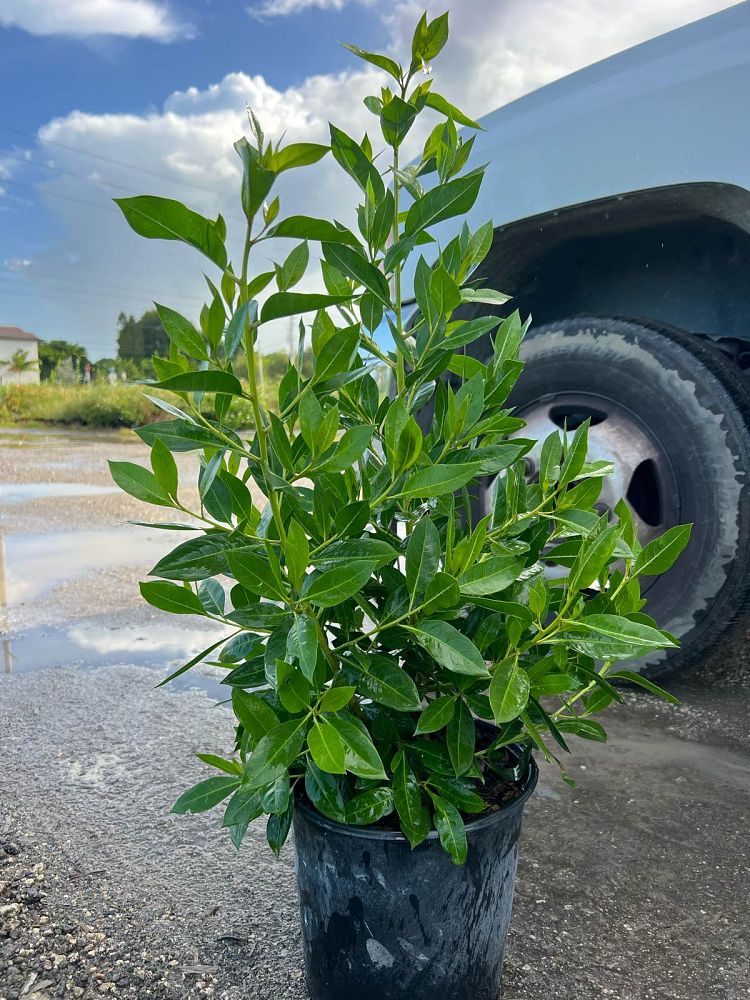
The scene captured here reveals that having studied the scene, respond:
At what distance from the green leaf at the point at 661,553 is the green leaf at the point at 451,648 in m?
0.35

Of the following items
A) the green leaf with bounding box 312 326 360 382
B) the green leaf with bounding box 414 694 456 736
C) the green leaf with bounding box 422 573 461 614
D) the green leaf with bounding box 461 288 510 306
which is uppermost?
the green leaf with bounding box 461 288 510 306

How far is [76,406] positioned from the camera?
25.8 meters

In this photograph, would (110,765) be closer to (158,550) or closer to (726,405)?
(726,405)

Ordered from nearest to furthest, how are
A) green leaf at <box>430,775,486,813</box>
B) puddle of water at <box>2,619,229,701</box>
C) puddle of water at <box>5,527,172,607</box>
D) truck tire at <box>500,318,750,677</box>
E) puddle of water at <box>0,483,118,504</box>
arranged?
green leaf at <box>430,775,486,813</box> → truck tire at <box>500,318,750,677</box> → puddle of water at <box>2,619,229,701</box> → puddle of water at <box>5,527,172,607</box> → puddle of water at <box>0,483,118,504</box>

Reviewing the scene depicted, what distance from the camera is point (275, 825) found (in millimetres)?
1226

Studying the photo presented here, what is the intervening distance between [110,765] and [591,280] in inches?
95.4

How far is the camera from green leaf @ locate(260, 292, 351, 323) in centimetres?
84

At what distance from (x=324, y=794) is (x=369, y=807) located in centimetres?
7

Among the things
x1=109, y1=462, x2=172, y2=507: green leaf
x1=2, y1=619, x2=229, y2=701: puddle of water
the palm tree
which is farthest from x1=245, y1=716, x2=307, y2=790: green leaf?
the palm tree

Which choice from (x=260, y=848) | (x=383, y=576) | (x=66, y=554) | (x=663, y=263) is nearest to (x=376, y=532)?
(x=383, y=576)

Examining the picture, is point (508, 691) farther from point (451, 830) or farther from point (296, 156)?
point (296, 156)

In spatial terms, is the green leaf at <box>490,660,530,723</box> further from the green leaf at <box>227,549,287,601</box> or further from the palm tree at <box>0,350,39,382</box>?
the palm tree at <box>0,350,39,382</box>

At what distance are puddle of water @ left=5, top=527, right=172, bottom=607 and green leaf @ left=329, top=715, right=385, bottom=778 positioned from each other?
3.50 metres

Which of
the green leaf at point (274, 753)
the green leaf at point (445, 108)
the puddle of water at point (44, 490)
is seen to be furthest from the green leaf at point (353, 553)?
the puddle of water at point (44, 490)
